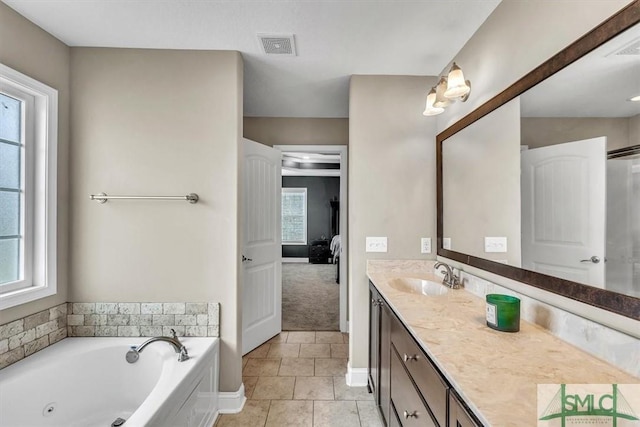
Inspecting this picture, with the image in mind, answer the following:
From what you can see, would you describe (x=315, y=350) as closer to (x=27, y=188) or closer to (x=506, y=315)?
(x=506, y=315)

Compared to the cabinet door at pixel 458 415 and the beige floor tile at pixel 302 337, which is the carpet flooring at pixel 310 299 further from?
Answer: the cabinet door at pixel 458 415

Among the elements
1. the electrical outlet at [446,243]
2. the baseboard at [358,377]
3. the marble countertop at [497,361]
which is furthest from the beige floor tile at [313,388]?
the electrical outlet at [446,243]

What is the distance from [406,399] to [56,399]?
1.98 metres

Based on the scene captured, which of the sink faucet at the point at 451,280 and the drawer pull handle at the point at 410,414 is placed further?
the sink faucet at the point at 451,280

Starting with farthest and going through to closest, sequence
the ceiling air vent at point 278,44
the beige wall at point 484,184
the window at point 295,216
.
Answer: the window at point 295,216
the ceiling air vent at point 278,44
the beige wall at point 484,184

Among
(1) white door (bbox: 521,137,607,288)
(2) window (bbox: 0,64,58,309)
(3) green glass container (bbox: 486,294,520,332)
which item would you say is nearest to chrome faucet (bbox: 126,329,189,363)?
(2) window (bbox: 0,64,58,309)

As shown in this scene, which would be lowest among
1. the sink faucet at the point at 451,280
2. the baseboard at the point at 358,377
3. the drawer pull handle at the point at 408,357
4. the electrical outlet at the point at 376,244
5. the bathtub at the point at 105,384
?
the baseboard at the point at 358,377

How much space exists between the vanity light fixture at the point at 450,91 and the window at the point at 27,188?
2.53 metres

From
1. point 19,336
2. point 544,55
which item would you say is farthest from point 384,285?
point 19,336

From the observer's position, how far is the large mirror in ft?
3.02

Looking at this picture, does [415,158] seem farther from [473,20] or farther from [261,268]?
[261,268]

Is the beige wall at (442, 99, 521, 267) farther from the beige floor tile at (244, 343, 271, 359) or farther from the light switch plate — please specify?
the beige floor tile at (244, 343, 271, 359)

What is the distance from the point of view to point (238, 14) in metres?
1.70

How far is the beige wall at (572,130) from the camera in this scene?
93 centimetres
